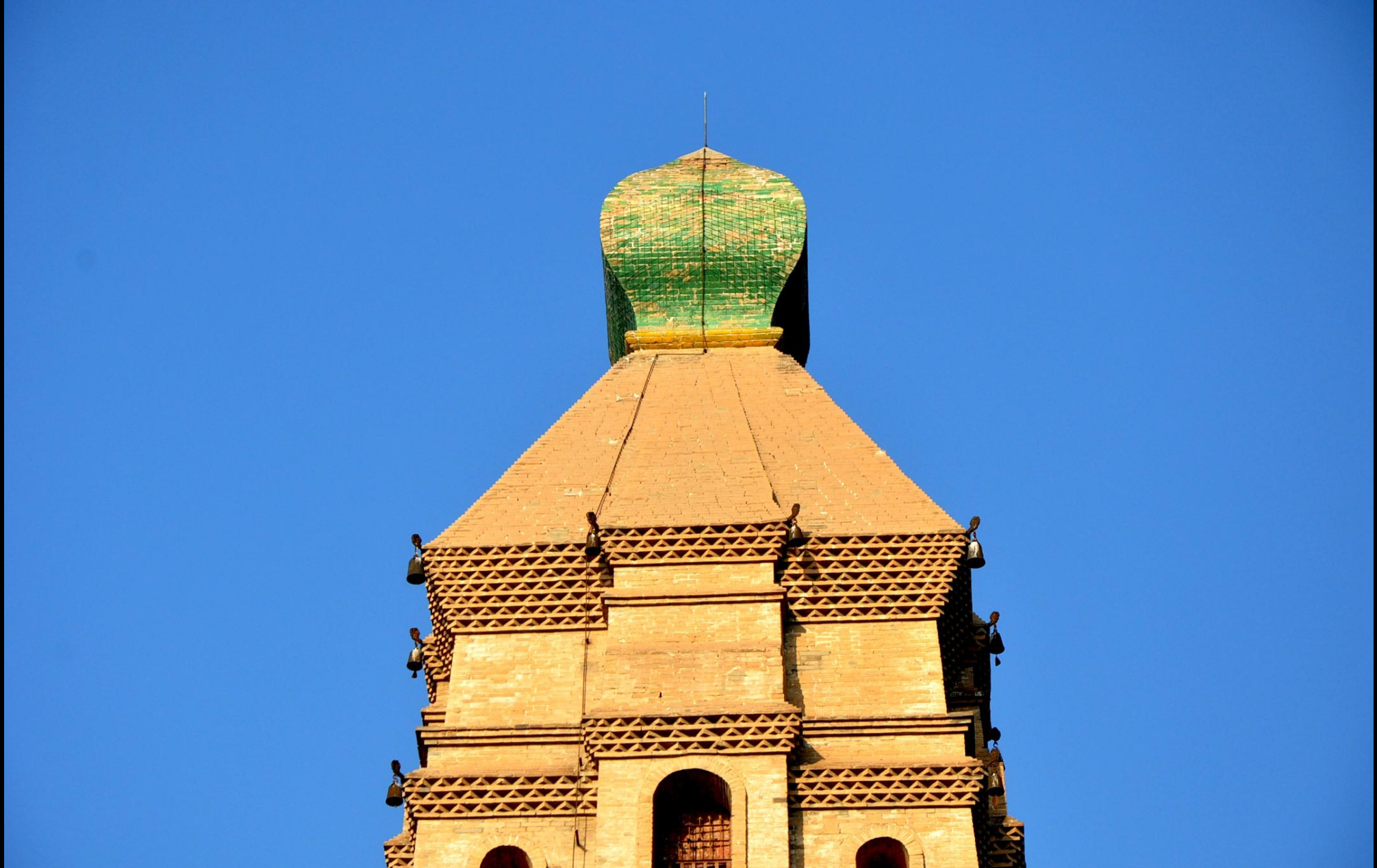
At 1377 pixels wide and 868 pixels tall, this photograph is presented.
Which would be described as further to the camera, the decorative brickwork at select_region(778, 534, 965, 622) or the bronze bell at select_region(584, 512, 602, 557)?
the bronze bell at select_region(584, 512, 602, 557)

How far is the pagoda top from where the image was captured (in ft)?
127

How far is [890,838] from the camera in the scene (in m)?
29.2

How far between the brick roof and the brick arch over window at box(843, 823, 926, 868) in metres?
4.21

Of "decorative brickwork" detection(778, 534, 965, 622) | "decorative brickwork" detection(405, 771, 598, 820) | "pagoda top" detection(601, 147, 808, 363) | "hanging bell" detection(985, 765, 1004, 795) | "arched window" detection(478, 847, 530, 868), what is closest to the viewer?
"arched window" detection(478, 847, 530, 868)

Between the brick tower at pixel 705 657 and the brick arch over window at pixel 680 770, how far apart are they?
23 mm

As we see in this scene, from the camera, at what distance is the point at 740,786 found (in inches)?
1152

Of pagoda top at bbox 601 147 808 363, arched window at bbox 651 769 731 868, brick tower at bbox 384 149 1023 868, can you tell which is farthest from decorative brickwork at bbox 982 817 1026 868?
pagoda top at bbox 601 147 808 363

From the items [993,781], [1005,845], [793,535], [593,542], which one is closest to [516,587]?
[593,542]

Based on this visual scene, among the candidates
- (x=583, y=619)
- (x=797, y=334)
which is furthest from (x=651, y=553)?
(x=797, y=334)

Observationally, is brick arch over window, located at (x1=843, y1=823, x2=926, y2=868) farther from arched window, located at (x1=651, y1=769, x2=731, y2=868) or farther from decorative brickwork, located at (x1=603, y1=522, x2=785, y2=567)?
decorative brickwork, located at (x1=603, y1=522, x2=785, y2=567)

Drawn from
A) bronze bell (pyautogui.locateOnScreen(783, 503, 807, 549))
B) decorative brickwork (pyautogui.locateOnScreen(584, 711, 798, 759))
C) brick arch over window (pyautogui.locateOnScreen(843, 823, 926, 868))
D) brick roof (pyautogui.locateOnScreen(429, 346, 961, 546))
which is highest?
brick roof (pyautogui.locateOnScreen(429, 346, 961, 546))

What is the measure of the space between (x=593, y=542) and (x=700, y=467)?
2.26 meters

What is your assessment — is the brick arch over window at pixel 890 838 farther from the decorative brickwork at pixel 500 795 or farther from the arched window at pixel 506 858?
the arched window at pixel 506 858

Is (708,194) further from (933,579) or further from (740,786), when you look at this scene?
(740,786)
